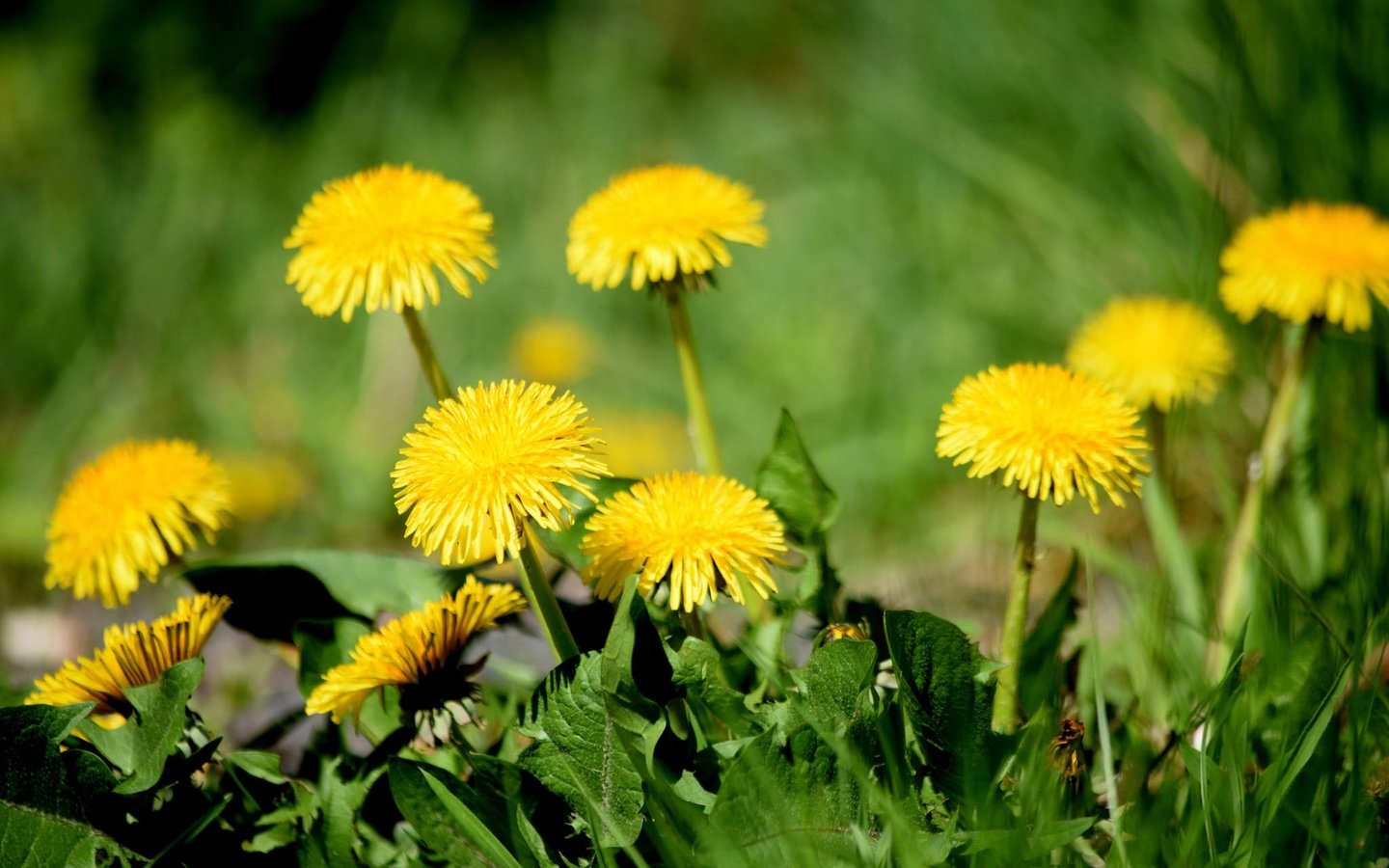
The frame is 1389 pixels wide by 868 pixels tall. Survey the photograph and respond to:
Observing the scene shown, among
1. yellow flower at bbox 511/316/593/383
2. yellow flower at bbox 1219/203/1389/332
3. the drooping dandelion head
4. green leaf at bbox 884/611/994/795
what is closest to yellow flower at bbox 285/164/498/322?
the drooping dandelion head

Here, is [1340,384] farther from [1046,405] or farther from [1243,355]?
[1046,405]

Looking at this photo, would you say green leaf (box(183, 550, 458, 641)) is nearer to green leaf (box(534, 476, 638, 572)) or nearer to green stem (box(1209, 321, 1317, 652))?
green leaf (box(534, 476, 638, 572))

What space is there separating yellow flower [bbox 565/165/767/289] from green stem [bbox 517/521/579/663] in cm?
30

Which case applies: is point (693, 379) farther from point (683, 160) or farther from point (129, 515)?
point (683, 160)

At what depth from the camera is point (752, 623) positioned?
1.19 m

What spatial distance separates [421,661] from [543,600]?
116mm

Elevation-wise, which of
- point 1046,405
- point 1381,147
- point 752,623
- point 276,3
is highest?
point 276,3

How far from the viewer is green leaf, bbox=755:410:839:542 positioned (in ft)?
3.73

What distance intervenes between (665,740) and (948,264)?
1860 millimetres

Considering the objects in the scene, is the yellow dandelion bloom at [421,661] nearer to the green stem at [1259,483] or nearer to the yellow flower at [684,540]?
the yellow flower at [684,540]

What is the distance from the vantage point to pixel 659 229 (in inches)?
43.8

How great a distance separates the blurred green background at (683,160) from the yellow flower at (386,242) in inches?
26.6

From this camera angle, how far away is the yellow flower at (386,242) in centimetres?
107

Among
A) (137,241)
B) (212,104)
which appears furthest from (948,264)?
(212,104)
